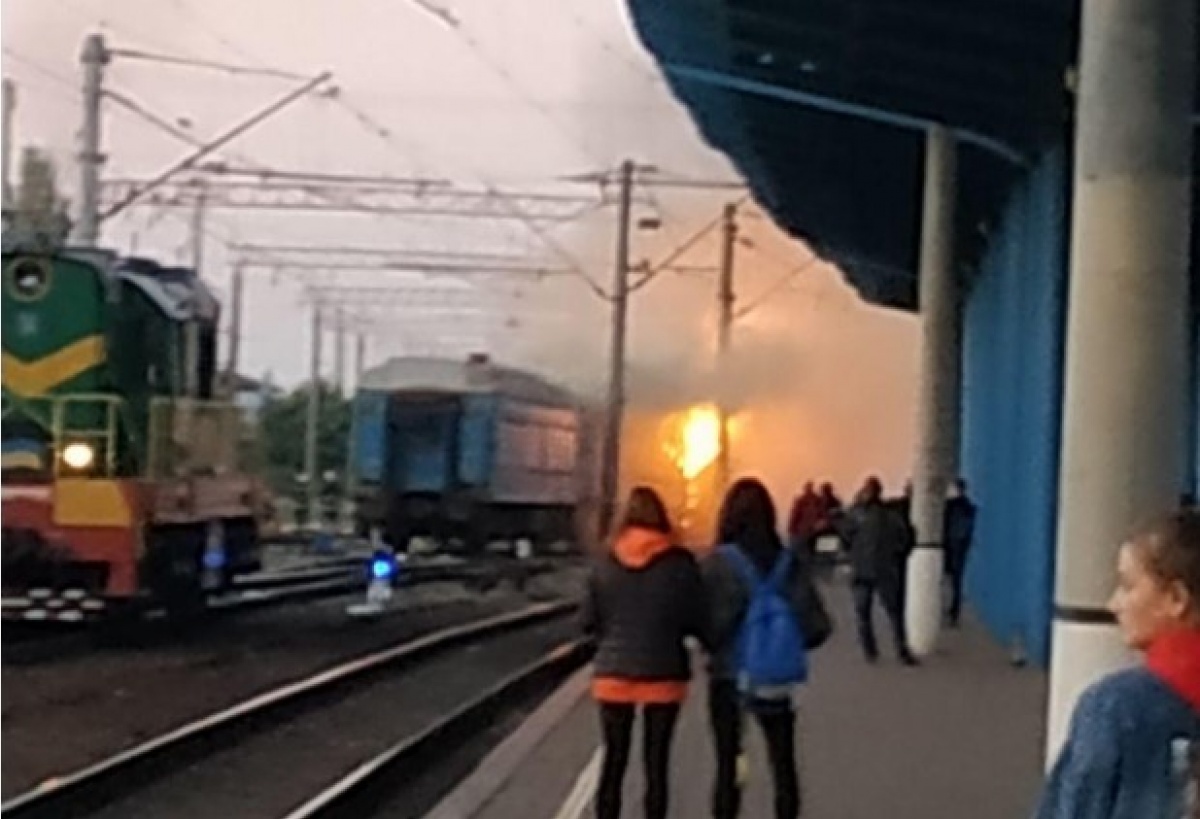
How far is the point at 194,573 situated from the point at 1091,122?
2229 cm

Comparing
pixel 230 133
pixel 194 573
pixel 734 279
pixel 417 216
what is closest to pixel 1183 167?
pixel 194 573

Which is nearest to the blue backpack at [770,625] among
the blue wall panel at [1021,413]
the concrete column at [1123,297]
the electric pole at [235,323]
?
the concrete column at [1123,297]

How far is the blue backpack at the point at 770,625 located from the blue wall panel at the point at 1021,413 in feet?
37.0

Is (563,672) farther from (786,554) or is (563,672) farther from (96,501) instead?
(786,554)

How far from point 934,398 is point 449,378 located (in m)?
27.3

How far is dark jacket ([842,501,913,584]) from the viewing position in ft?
92.9

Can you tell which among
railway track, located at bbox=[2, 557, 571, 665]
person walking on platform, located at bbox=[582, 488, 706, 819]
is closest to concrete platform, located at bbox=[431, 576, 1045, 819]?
person walking on platform, located at bbox=[582, 488, 706, 819]

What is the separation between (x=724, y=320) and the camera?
200 ft

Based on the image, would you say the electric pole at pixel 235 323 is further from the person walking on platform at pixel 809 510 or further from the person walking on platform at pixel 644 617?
the person walking on platform at pixel 644 617

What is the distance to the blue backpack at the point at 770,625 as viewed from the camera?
43.0ft

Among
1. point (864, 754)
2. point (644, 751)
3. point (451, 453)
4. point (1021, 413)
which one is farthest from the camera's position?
point (451, 453)

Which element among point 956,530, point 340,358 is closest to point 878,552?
point 956,530

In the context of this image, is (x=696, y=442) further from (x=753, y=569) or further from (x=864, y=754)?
(x=753, y=569)

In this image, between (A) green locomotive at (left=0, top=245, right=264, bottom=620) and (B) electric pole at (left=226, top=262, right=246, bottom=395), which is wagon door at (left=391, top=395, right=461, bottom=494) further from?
(A) green locomotive at (left=0, top=245, right=264, bottom=620)
